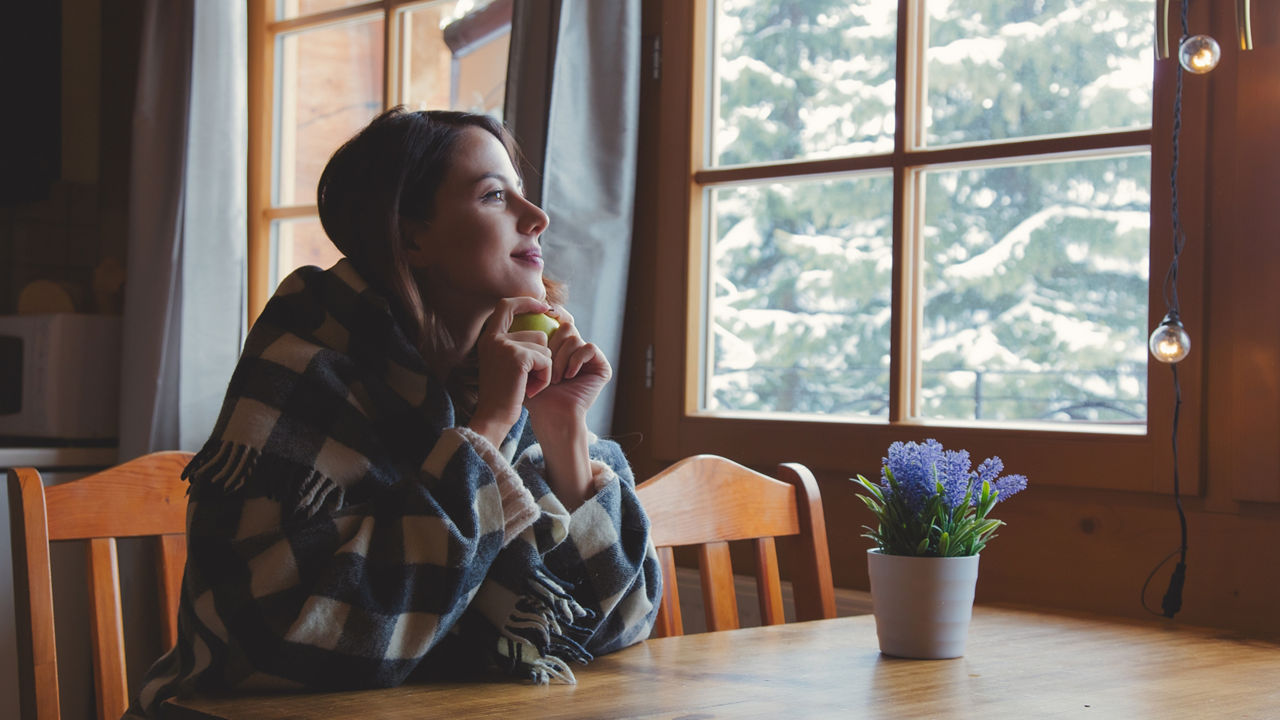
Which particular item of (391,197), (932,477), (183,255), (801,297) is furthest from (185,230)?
(932,477)

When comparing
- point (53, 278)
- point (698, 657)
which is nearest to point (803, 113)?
point (698, 657)

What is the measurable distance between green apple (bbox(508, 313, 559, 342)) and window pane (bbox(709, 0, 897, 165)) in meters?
0.87

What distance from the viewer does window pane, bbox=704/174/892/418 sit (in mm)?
1936

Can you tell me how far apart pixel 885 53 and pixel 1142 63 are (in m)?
0.41

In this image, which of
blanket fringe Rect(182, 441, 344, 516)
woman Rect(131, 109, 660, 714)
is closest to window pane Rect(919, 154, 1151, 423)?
woman Rect(131, 109, 660, 714)

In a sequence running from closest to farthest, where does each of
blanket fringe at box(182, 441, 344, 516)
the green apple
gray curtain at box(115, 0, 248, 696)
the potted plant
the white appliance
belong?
blanket fringe at box(182, 441, 344, 516) < the potted plant < the green apple < gray curtain at box(115, 0, 248, 696) < the white appliance

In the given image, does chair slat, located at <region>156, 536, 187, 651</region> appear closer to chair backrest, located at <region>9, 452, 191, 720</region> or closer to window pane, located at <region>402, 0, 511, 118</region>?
chair backrest, located at <region>9, 452, 191, 720</region>

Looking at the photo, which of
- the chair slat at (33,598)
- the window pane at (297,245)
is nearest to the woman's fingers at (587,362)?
the chair slat at (33,598)

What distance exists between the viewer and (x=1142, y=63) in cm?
168

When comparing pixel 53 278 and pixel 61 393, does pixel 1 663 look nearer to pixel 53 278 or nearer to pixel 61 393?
pixel 61 393

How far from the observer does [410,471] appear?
116cm

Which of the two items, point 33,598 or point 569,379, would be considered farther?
point 569,379

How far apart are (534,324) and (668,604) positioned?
0.46 meters

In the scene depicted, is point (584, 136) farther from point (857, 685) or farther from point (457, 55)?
point (857, 685)
